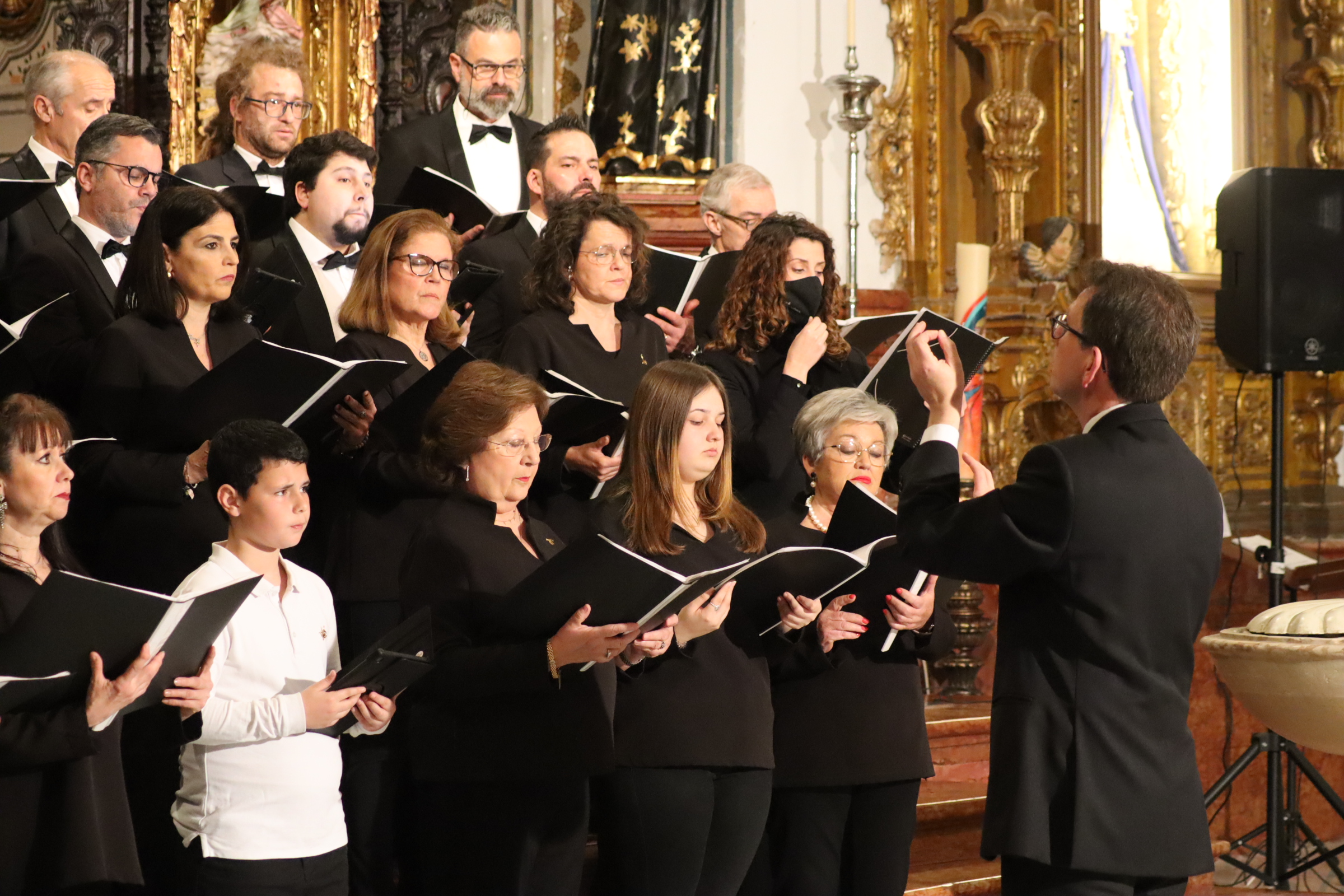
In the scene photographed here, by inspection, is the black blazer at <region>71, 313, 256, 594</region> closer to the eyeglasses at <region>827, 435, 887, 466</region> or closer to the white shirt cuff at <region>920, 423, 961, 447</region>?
the eyeglasses at <region>827, 435, 887, 466</region>

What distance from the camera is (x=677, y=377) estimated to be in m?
3.12

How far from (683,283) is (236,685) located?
1.71m

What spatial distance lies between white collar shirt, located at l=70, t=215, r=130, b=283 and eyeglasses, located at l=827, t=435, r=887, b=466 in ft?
4.91

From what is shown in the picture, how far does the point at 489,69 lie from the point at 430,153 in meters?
0.29

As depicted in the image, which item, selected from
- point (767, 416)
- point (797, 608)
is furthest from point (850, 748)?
point (767, 416)

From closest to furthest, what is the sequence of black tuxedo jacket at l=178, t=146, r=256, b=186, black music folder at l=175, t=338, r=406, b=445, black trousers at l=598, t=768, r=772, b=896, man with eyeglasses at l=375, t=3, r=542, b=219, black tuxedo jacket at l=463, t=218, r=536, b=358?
black music folder at l=175, t=338, r=406, b=445 < black trousers at l=598, t=768, r=772, b=896 < black tuxedo jacket at l=463, t=218, r=536, b=358 < black tuxedo jacket at l=178, t=146, r=256, b=186 < man with eyeglasses at l=375, t=3, r=542, b=219

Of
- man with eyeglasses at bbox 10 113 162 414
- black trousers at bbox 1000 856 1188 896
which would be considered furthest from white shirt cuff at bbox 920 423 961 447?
man with eyeglasses at bbox 10 113 162 414

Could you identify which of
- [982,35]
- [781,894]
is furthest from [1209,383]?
[781,894]

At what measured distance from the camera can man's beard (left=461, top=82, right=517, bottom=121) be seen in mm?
4629

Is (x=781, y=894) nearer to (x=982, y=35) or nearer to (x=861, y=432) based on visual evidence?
(x=861, y=432)

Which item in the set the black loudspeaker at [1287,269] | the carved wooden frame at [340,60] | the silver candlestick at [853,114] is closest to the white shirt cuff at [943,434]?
the black loudspeaker at [1287,269]

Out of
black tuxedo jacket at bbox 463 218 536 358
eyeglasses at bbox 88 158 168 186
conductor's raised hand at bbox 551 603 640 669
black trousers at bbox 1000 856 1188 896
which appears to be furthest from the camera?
black tuxedo jacket at bbox 463 218 536 358

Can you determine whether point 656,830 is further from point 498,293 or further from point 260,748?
point 498,293

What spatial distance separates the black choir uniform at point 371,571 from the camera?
10.5ft
